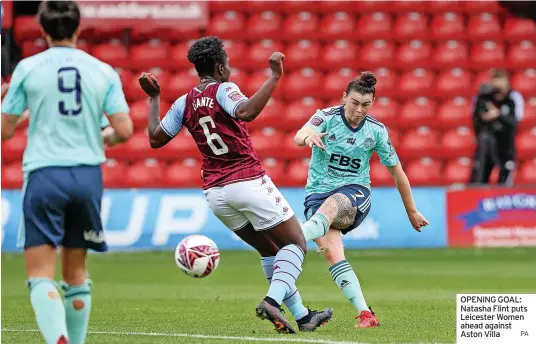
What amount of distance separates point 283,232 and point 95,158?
77.7 inches

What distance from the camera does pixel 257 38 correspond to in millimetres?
21469

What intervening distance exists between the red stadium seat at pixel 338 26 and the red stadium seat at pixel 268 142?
102 inches

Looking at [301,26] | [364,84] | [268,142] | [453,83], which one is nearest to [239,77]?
[268,142]

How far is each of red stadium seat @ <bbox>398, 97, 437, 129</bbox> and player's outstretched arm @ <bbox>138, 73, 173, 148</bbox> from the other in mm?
13199

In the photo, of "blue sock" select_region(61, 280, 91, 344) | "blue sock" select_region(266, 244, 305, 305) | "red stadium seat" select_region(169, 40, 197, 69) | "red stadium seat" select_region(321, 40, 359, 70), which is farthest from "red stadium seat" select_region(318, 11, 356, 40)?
"blue sock" select_region(61, 280, 91, 344)

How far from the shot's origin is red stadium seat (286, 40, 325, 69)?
2120cm

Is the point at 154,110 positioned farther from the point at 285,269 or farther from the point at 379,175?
the point at 379,175

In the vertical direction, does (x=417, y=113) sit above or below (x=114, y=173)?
above

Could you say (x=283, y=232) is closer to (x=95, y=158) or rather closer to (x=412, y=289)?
(x=95, y=158)

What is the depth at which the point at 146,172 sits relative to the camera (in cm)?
1972

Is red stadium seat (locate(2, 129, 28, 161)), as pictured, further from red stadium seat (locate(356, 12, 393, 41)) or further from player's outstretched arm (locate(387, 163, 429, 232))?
player's outstretched arm (locate(387, 163, 429, 232))

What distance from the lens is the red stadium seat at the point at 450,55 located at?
21.2m

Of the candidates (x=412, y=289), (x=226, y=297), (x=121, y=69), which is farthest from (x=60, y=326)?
(x=121, y=69)

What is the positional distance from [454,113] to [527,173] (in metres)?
1.81
